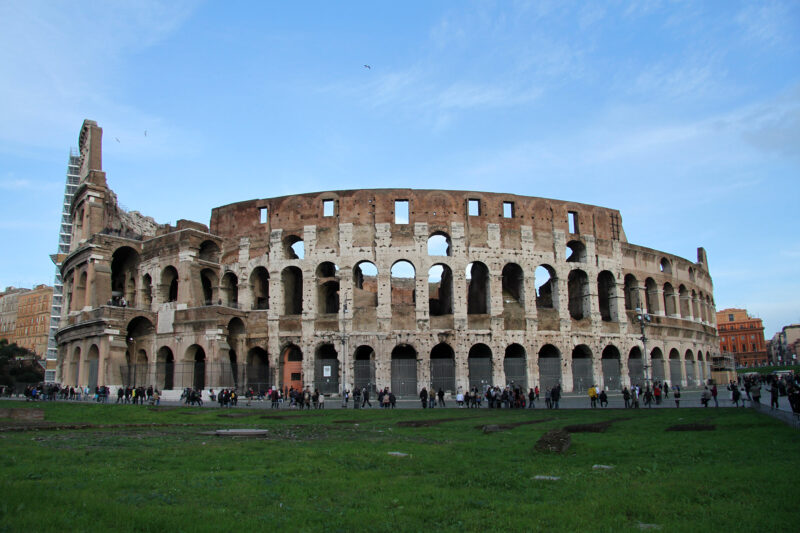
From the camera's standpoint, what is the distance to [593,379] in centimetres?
3794

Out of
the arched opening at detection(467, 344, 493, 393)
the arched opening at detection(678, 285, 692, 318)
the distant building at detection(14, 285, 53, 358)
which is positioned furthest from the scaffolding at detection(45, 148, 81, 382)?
the arched opening at detection(678, 285, 692, 318)

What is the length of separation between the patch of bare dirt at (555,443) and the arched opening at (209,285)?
99.9 feet

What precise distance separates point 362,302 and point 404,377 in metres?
5.13

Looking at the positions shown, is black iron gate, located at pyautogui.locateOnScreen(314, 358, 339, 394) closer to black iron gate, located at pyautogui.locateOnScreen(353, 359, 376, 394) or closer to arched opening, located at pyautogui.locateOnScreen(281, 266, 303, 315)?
black iron gate, located at pyautogui.locateOnScreen(353, 359, 376, 394)

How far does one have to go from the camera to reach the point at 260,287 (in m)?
39.3

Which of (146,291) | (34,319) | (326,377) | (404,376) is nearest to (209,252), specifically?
(146,291)

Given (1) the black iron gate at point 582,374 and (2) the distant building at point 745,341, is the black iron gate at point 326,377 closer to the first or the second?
(1) the black iron gate at point 582,374

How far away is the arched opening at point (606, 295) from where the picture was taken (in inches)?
1598

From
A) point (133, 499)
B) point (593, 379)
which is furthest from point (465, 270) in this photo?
point (133, 499)

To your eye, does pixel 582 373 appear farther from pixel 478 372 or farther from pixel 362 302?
pixel 362 302

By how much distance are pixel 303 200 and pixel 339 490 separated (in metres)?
31.2

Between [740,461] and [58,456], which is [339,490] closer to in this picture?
[58,456]

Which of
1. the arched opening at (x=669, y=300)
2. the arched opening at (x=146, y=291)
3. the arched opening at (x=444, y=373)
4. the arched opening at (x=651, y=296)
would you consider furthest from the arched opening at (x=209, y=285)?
the arched opening at (x=669, y=300)

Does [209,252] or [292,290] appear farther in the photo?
[209,252]
